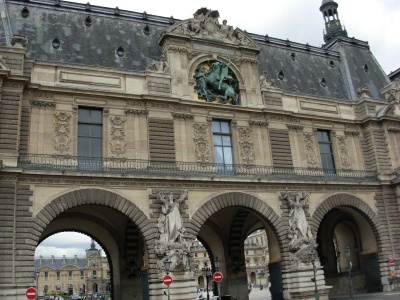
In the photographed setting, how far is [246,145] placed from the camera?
29797 millimetres

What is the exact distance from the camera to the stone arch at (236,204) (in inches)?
1027

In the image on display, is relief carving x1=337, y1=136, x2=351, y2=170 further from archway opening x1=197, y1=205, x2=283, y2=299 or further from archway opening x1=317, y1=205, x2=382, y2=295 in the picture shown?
archway opening x1=197, y1=205, x2=283, y2=299

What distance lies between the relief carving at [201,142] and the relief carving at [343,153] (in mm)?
10660

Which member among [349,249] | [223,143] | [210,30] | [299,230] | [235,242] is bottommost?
[349,249]

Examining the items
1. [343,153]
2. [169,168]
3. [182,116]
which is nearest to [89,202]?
Result: [169,168]

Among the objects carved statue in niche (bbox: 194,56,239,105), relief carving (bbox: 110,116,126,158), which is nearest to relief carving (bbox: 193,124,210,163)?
carved statue in niche (bbox: 194,56,239,105)

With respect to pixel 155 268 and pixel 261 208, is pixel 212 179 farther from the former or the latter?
pixel 155 268

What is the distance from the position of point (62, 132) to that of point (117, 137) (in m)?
3.04

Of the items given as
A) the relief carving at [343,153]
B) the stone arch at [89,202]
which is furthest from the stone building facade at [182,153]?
the relief carving at [343,153]

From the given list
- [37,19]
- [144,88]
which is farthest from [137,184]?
Result: [37,19]

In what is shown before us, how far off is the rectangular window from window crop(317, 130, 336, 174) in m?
15.5

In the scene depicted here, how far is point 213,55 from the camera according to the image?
101 feet

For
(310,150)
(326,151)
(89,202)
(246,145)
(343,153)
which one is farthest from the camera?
(343,153)

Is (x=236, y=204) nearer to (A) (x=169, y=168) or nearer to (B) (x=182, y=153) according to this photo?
(B) (x=182, y=153)
